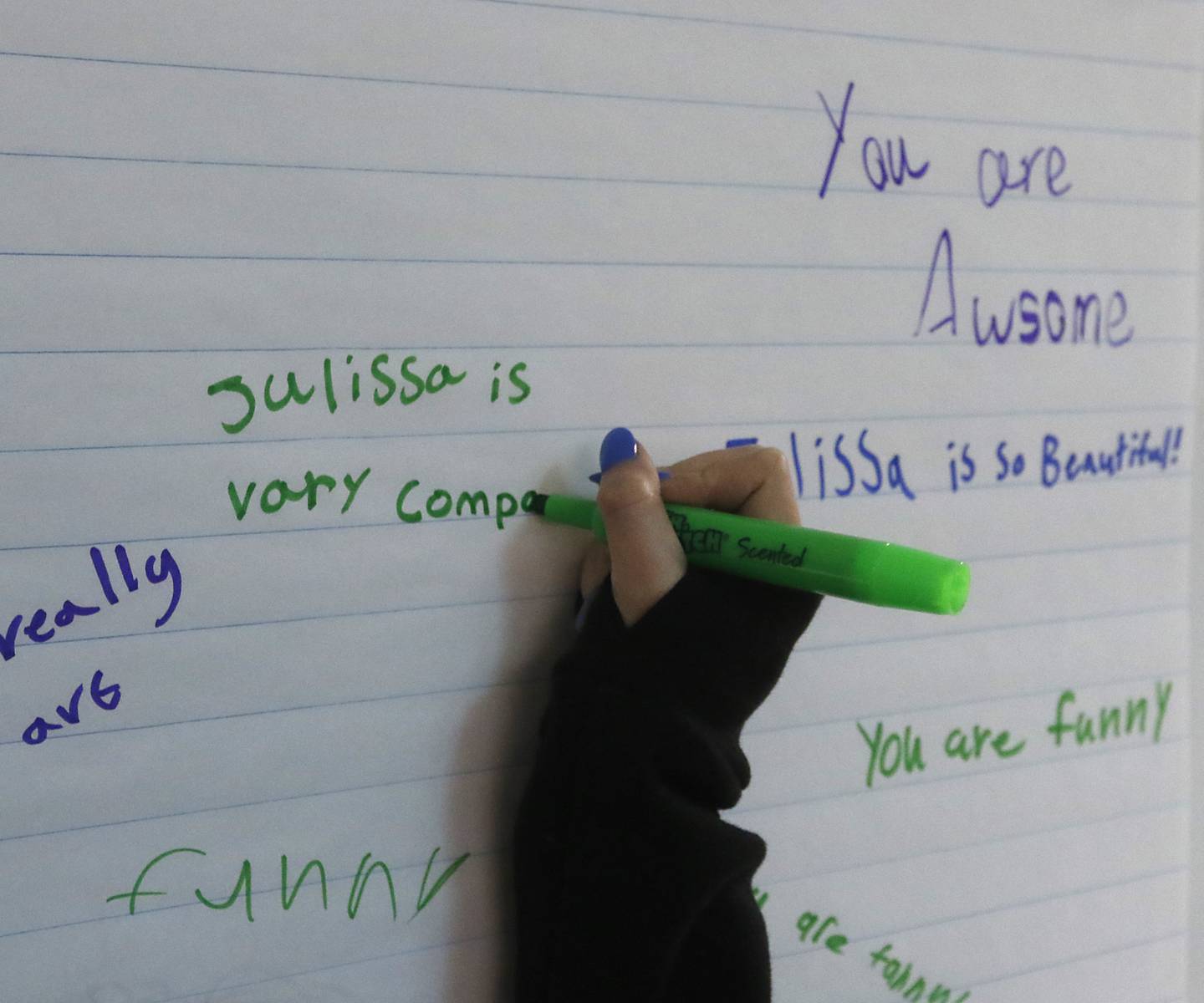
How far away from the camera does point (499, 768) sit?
53cm

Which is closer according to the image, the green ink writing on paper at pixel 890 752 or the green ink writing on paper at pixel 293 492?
the green ink writing on paper at pixel 293 492

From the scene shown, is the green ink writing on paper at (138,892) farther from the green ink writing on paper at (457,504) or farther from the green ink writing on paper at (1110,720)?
the green ink writing on paper at (1110,720)

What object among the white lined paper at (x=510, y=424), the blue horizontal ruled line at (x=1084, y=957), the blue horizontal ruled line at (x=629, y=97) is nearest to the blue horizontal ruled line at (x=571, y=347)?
the white lined paper at (x=510, y=424)

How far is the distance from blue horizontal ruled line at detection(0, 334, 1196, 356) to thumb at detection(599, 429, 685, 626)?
0.05 metres

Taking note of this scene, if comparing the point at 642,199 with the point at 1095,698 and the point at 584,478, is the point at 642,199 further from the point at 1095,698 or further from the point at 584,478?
the point at 1095,698

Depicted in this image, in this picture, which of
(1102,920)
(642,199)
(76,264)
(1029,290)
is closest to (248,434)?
(76,264)

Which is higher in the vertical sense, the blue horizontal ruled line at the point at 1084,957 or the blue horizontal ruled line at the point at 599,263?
the blue horizontal ruled line at the point at 599,263

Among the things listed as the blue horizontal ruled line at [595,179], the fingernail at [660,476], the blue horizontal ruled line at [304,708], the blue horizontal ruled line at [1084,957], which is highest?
the blue horizontal ruled line at [595,179]

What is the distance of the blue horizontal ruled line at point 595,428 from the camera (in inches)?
17.5

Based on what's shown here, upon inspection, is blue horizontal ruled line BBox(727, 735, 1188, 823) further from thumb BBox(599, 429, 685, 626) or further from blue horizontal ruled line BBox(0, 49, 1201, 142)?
blue horizontal ruled line BBox(0, 49, 1201, 142)

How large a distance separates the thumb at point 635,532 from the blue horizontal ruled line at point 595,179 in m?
0.11

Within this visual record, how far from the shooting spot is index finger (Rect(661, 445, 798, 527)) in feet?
1.66

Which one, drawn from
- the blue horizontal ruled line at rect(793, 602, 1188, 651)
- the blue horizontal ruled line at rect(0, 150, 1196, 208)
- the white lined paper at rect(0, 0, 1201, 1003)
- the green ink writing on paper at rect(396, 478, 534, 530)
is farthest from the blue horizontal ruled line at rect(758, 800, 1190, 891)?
the blue horizontal ruled line at rect(0, 150, 1196, 208)

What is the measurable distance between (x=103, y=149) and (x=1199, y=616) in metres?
0.62
